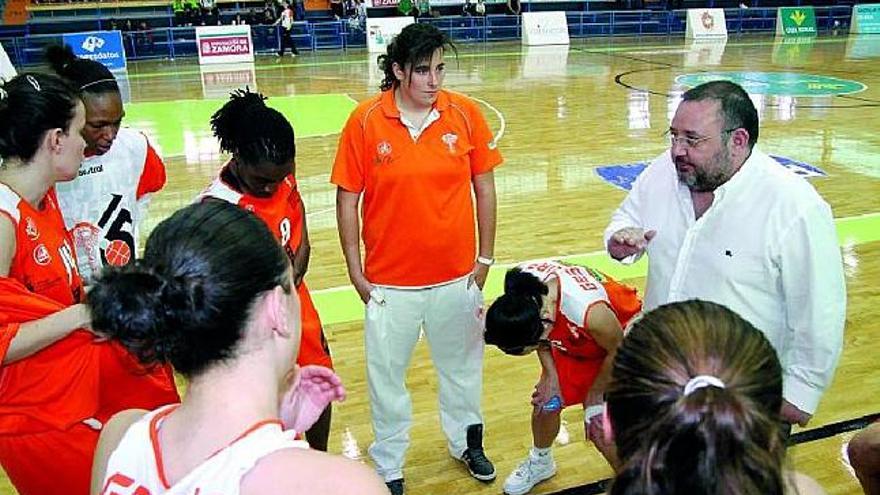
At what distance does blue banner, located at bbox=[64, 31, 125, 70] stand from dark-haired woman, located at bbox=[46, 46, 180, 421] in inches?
626

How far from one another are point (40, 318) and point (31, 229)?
265 mm

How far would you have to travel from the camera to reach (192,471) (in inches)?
46.7

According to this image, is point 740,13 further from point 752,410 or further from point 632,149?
point 752,410

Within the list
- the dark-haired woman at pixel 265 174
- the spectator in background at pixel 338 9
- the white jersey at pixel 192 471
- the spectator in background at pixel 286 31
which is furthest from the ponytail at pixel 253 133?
the spectator in background at pixel 338 9

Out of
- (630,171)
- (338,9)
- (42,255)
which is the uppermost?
(338,9)

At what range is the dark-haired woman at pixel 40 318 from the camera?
2.01 meters

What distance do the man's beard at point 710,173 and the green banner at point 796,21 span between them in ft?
77.2

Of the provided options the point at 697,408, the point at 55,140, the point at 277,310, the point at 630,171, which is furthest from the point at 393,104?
the point at 630,171

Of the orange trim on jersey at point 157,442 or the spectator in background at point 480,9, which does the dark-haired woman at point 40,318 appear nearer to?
the orange trim on jersey at point 157,442

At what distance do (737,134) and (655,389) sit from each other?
4.68 feet

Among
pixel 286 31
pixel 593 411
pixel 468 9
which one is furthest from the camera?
pixel 468 9

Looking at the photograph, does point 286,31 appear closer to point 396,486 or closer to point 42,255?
point 396,486

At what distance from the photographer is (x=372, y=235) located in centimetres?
317

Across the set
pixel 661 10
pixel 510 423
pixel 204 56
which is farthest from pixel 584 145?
pixel 661 10
